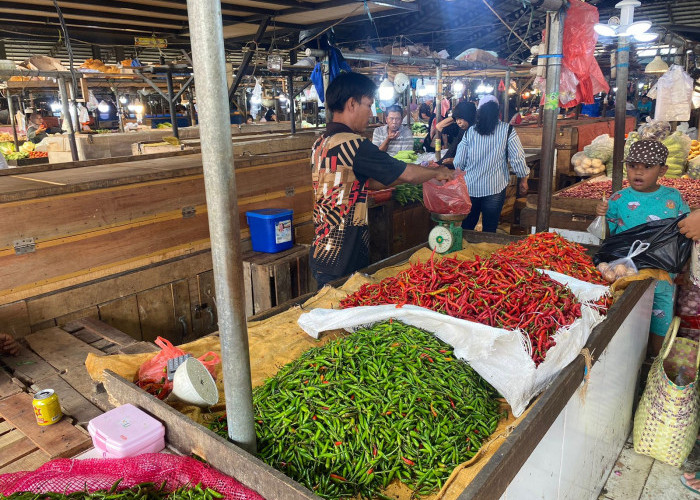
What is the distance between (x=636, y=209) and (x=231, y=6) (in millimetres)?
4519

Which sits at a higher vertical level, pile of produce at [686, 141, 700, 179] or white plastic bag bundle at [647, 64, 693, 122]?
white plastic bag bundle at [647, 64, 693, 122]

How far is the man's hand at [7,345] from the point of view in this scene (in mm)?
3387

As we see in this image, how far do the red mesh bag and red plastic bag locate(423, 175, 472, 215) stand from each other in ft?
10.3

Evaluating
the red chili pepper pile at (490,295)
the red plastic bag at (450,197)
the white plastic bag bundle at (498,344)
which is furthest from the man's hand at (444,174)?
the white plastic bag bundle at (498,344)

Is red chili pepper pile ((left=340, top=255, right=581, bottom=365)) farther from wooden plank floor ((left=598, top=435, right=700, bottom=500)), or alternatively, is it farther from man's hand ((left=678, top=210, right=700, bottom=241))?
wooden plank floor ((left=598, top=435, right=700, bottom=500))

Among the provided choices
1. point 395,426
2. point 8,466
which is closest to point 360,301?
point 395,426

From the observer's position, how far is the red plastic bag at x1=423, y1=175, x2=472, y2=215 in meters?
4.35

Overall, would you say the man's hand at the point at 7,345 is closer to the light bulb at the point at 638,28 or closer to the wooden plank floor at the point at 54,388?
the wooden plank floor at the point at 54,388

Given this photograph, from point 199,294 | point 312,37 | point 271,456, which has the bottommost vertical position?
point 199,294

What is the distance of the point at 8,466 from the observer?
7.55 feet

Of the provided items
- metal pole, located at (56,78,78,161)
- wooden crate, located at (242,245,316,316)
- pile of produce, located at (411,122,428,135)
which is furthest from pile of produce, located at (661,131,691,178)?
metal pole, located at (56,78,78,161)

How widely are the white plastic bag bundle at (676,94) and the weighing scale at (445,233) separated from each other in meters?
5.46

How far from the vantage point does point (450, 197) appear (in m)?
4.37

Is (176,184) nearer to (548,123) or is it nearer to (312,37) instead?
(312,37)
